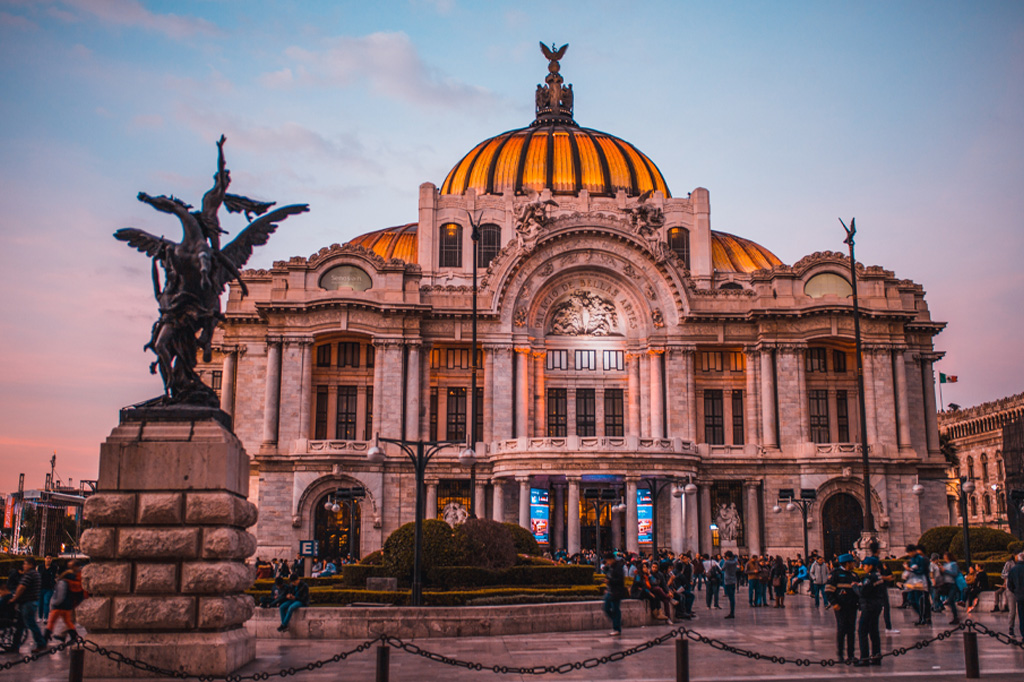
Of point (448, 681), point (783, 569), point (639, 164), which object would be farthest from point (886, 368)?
point (448, 681)

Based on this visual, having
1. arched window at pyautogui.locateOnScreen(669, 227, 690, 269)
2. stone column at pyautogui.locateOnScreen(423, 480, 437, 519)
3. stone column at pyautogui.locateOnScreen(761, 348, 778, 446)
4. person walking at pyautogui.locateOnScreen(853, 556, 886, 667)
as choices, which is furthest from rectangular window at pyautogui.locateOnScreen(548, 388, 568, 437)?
person walking at pyautogui.locateOnScreen(853, 556, 886, 667)

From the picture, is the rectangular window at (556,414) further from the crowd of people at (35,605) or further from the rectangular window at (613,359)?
the crowd of people at (35,605)

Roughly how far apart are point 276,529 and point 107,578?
40667mm

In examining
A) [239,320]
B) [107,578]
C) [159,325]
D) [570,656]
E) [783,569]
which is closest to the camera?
[107,578]

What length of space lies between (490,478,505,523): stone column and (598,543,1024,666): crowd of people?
12.9m

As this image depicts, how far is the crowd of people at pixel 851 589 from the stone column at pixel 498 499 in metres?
12.9

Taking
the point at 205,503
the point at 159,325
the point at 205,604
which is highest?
the point at 159,325

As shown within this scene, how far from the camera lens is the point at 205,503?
16062 mm

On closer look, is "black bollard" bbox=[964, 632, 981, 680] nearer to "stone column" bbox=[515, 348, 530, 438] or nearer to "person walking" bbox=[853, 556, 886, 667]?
"person walking" bbox=[853, 556, 886, 667]

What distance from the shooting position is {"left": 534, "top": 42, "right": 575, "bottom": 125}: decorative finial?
82.4 m

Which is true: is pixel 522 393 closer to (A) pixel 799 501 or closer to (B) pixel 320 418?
(B) pixel 320 418

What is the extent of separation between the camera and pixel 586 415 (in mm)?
61156

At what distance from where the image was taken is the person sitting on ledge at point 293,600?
23.2m

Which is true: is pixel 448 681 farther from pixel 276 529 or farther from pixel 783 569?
pixel 276 529
